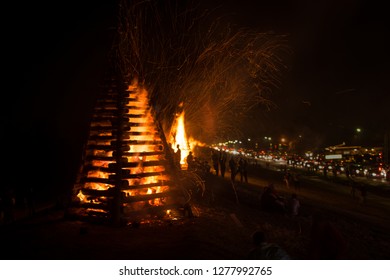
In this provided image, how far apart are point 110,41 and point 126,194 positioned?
578cm

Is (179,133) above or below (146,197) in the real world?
above

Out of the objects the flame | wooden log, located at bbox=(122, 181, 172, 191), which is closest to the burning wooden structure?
wooden log, located at bbox=(122, 181, 172, 191)

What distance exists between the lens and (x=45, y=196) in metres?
16.8

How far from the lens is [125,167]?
34.7 feet

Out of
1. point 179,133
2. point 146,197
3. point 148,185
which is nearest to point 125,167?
point 148,185

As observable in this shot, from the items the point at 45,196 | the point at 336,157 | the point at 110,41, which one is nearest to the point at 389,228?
the point at 110,41

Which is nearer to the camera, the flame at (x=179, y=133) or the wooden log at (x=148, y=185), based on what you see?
the wooden log at (x=148, y=185)

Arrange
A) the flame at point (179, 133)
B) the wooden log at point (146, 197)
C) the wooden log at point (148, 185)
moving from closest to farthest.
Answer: the wooden log at point (146, 197) < the wooden log at point (148, 185) < the flame at point (179, 133)

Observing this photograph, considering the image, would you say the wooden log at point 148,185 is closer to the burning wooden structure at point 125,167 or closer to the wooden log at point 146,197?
the burning wooden structure at point 125,167

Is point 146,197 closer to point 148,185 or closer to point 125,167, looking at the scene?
point 148,185

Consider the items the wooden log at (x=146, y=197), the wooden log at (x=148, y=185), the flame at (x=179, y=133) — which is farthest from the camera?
the flame at (x=179, y=133)

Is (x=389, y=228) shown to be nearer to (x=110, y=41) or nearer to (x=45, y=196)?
(x=110, y=41)

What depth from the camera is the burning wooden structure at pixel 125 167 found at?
410 inches

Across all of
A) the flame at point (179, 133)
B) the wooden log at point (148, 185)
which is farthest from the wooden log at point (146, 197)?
the flame at point (179, 133)
